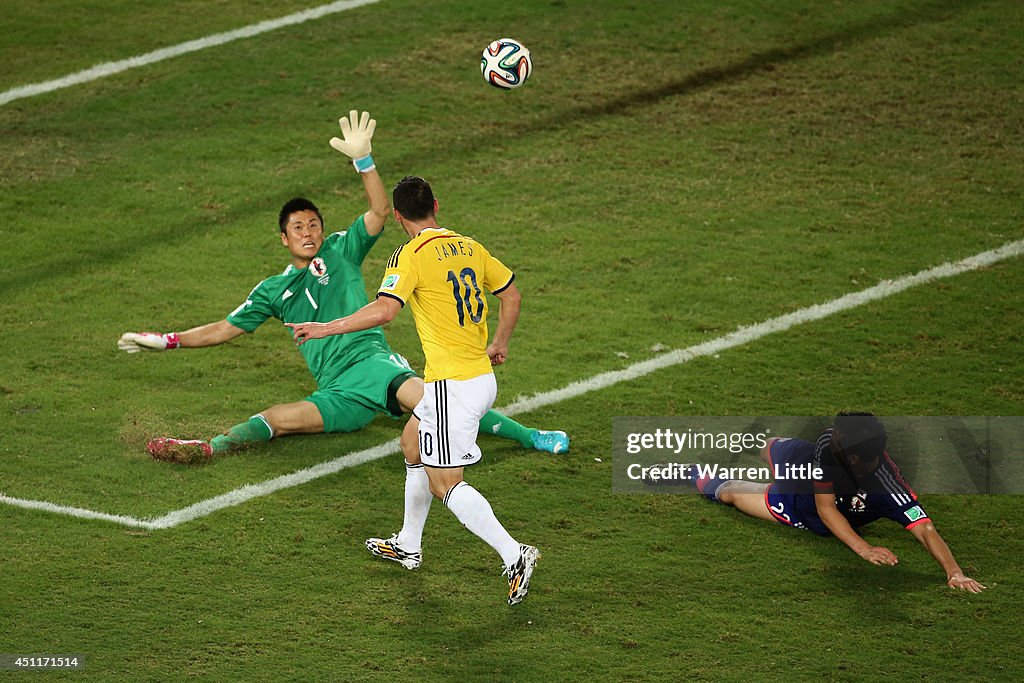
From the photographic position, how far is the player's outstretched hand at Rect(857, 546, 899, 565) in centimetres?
706

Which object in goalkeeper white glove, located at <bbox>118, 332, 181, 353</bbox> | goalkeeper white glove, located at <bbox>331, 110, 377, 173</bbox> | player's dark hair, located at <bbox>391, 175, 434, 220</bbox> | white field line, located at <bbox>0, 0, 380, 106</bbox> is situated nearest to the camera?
player's dark hair, located at <bbox>391, 175, 434, 220</bbox>

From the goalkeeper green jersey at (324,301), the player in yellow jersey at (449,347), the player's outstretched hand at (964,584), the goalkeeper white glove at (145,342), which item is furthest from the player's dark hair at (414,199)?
the player's outstretched hand at (964,584)

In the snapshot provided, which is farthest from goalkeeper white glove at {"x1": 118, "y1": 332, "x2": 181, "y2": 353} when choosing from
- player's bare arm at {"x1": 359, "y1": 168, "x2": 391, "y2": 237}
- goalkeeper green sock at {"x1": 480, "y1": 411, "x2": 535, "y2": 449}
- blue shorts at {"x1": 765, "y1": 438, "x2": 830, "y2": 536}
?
blue shorts at {"x1": 765, "y1": 438, "x2": 830, "y2": 536}

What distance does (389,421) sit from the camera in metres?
8.66

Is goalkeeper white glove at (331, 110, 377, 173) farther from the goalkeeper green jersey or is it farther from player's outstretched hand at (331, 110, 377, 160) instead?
the goalkeeper green jersey

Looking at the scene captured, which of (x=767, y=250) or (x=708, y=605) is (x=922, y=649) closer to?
(x=708, y=605)

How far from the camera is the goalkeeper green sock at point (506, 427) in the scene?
8227 mm

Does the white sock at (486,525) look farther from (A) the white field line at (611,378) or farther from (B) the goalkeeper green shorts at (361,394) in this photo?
(B) the goalkeeper green shorts at (361,394)

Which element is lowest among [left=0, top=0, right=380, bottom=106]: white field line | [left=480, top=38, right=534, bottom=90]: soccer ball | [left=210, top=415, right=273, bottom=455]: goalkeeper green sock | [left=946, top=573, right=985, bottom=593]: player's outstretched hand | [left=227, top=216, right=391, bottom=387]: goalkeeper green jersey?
[left=946, top=573, right=985, bottom=593]: player's outstretched hand

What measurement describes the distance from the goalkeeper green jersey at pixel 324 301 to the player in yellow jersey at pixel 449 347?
67.2 inches

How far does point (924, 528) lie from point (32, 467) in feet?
16.0

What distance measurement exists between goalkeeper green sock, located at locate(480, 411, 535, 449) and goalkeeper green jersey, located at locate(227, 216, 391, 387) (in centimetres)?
78

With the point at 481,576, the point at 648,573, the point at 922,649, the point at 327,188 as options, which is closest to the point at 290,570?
the point at 481,576

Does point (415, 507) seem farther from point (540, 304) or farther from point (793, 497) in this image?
point (540, 304)
